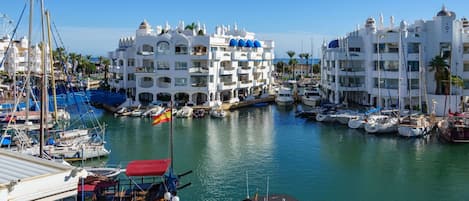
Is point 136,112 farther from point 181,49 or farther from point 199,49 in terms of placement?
point 199,49

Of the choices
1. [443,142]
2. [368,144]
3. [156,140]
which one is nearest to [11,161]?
[156,140]

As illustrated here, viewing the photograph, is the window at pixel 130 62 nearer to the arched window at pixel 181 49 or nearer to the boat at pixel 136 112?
the arched window at pixel 181 49

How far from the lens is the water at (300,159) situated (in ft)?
84.6

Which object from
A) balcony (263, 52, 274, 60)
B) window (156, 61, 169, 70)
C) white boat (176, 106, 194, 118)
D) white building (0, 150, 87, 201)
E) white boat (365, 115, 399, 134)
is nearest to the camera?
white building (0, 150, 87, 201)

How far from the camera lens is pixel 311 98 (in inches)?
2643

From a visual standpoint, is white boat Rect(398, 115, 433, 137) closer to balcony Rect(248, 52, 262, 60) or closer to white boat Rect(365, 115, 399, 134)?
white boat Rect(365, 115, 399, 134)

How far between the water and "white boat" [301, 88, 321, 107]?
1584 centimetres

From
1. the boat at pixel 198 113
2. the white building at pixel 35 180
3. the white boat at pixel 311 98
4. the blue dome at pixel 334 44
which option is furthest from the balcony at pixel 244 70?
the white building at pixel 35 180

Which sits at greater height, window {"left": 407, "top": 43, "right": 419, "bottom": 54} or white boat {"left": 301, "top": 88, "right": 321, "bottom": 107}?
window {"left": 407, "top": 43, "right": 419, "bottom": 54}

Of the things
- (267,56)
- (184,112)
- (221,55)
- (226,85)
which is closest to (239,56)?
(221,55)

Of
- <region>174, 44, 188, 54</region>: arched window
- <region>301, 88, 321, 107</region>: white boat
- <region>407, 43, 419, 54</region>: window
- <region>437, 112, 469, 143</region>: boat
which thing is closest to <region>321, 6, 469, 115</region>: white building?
<region>407, 43, 419, 54</region>: window

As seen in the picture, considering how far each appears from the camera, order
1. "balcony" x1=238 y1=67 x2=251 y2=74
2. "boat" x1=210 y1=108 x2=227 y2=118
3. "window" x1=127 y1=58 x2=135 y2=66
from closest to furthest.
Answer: "boat" x1=210 y1=108 x2=227 y2=118
"window" x1=127 y1=58 x2=135 y2=66
"balcony" x1=238 y1=67 x2=251 y2=74

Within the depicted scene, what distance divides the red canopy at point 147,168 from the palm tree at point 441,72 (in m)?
38.9

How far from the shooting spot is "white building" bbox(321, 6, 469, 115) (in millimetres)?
51562
